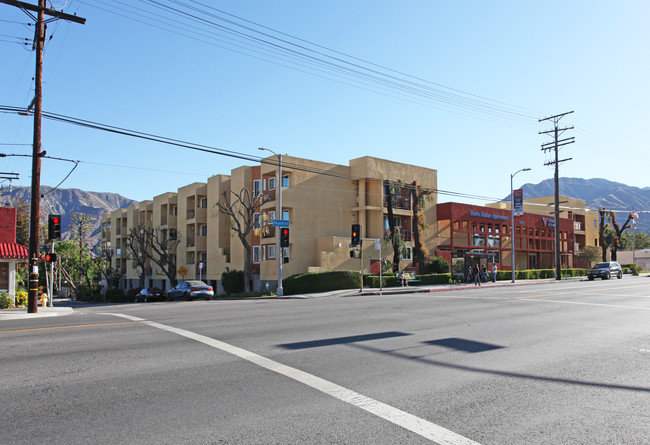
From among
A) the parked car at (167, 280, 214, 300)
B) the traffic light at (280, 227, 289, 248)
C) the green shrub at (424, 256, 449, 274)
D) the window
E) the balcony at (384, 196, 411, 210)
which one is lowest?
the parked car at (167, 280, 214, 300)

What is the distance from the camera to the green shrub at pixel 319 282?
34750mm

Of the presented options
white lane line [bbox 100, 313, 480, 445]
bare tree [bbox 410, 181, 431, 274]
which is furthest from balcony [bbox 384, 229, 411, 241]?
white lane line [bbox 100, 313, 480, 445]

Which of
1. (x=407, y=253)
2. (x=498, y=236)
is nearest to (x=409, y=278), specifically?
(x=407, y=253)

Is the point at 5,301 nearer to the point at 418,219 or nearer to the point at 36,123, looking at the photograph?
the point at 36,123

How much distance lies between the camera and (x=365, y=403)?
5.84 meters

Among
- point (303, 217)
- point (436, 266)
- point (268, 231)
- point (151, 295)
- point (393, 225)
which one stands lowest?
point (151, 295)

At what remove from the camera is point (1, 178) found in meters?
38.2

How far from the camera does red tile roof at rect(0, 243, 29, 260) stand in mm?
24542

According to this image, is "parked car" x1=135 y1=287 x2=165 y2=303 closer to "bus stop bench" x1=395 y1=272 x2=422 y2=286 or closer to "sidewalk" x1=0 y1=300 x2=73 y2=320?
"sidewalk" x1=0 y1=300 x2=73 y2=320

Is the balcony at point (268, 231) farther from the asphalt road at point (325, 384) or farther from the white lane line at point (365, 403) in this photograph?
the white lane line at point (365, 403)

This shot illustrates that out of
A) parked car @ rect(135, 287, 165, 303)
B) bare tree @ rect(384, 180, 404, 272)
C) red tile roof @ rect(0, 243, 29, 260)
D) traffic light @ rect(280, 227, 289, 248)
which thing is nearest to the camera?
red tile roof @ rect(0, 243, 29, 260)

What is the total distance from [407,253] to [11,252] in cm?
3049

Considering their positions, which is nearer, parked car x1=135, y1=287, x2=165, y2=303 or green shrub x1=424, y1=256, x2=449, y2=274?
parked car x1=135, y1=287, x2=165, y2=303

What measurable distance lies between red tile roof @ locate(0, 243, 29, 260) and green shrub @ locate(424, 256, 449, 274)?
1198 inches
